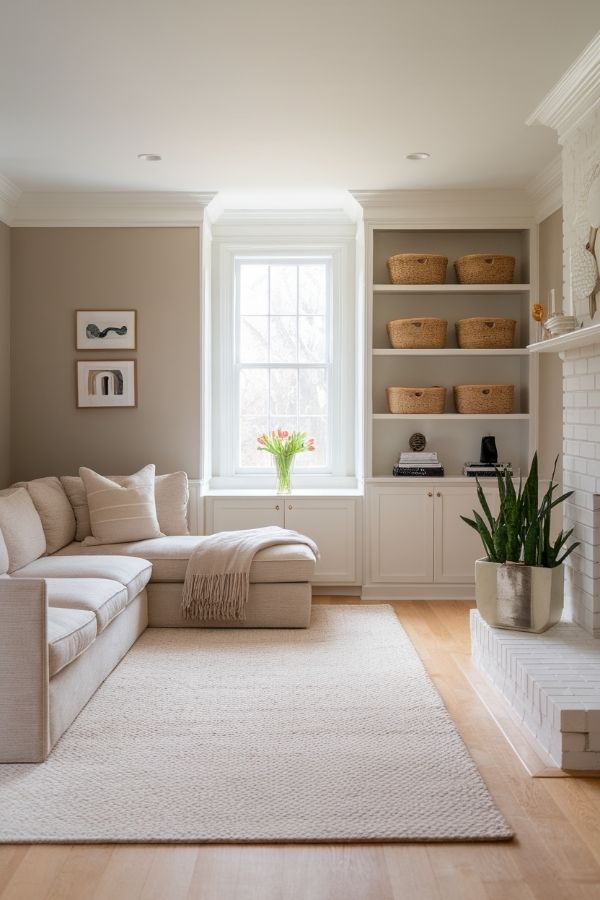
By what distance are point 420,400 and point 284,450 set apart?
38.8 inches

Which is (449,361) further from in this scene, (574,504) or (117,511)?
(117,511)

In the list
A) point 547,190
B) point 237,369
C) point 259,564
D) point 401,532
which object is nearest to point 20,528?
point 259,564

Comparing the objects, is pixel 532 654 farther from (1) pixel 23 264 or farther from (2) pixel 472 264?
(1) pixel 23 264

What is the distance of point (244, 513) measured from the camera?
5559 mm

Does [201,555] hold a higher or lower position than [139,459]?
lower

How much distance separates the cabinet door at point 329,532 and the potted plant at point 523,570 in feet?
5.75

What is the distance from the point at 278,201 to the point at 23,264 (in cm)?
178

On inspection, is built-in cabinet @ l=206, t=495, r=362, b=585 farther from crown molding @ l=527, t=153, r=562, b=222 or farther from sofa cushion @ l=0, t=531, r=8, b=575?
crown molding @ l=527, t=153, r=562, b=222

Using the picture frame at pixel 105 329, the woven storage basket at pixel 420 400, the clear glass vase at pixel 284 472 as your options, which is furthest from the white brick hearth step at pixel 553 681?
the picture frame at pixel 105 329

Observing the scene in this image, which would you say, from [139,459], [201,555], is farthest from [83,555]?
[139,459]

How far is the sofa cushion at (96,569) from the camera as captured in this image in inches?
159

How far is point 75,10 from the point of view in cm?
295

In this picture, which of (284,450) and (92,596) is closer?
(92,596)

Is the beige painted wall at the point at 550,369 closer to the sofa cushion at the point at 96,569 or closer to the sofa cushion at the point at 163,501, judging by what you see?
the sofa cushion at the point at 163,501
